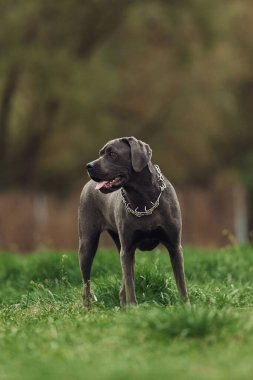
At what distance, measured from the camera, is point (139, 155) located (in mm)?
7578

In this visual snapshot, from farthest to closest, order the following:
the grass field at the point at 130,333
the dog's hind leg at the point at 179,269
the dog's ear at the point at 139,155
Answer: the dog's hind leg at the point at 179,269 < the dog's ear at the point at 139,155 < the grass field at the point at 130,333

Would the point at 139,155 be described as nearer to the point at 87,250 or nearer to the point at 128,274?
the point at 128,274

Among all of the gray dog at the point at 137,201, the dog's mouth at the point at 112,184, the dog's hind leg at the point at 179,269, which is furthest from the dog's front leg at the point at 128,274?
the dog's mouth at the point at 112,184

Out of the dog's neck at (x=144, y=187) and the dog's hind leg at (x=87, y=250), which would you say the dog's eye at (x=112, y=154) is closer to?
the dog's neck at (x=144, y=187)

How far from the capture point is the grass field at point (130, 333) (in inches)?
204

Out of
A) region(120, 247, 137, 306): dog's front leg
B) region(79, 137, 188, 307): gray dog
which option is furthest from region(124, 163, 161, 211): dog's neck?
region(120, 247, 137, 306): dog's front leg

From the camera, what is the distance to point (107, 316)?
711 cm

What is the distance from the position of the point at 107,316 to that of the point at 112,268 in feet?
11.1

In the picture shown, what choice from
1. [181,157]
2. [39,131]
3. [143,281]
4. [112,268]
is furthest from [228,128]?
[143,281]

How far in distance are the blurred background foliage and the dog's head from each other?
1477cm

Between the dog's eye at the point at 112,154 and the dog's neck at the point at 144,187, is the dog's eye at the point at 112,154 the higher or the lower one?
the higher one

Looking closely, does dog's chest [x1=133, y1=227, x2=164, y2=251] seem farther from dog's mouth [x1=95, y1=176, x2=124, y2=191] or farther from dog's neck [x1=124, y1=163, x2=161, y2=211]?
dog's mouth [x1=95, y1=176, x2=124, y2=191]

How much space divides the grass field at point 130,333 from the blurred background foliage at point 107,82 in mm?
13526

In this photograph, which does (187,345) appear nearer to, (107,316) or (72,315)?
(107,316)
